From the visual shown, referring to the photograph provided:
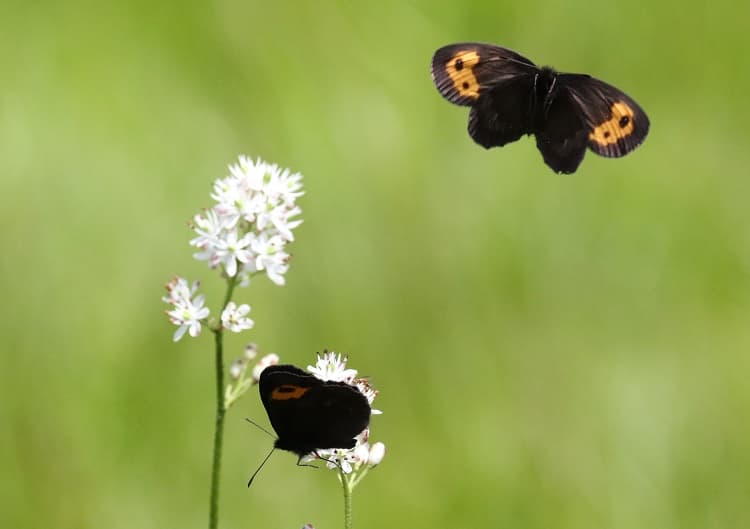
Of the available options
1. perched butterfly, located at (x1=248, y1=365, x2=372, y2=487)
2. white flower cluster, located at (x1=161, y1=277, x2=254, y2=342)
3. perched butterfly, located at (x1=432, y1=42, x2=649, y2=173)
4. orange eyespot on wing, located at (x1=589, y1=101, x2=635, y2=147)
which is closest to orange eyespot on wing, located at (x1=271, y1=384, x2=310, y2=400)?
perched butterfly, located at (x1=248, y1=365, x2=372, y2=487)

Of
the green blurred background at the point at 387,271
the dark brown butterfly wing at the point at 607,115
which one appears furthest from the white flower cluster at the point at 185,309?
the green blurred background at the point at 387,271

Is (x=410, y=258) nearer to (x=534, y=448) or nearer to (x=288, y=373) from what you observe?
(x=534, y=448)

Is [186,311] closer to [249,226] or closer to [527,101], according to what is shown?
[249,226]

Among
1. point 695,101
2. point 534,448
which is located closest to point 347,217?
point 534,448

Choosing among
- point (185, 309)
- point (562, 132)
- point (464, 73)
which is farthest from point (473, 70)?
point (185, 309)

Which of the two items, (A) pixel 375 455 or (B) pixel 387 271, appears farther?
(B) pixel 387 271
